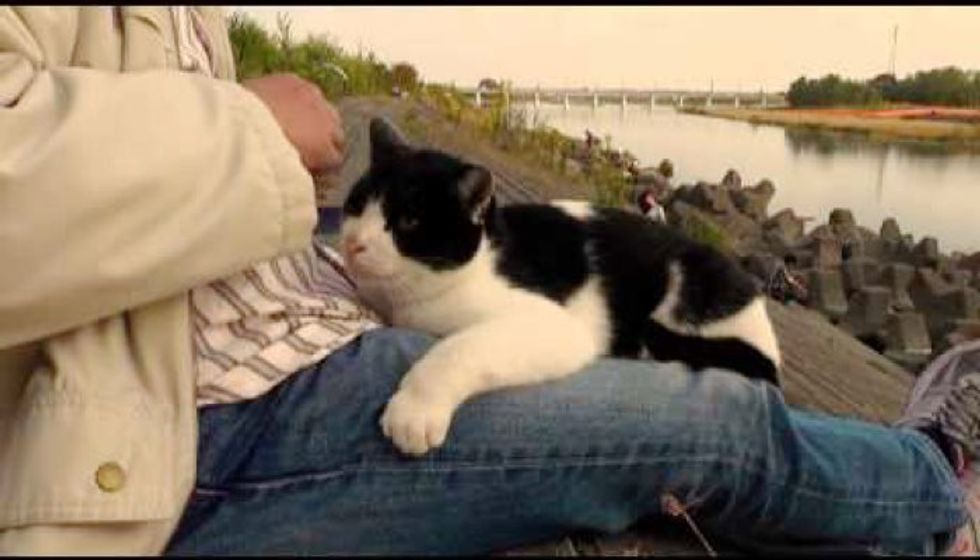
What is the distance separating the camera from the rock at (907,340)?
20.3ft

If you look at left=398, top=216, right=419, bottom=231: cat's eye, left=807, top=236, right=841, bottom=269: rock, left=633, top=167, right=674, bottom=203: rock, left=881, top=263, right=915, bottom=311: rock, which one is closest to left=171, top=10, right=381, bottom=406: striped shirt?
left=398, top=216, right=419, bottom=231: cat's eye

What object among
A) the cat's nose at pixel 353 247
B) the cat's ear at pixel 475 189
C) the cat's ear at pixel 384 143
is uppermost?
the cat's ear at pixel 384 143

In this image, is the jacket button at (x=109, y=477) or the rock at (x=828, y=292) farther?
the rock at (x=828, y=292)

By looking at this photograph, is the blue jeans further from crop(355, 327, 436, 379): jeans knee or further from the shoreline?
the shoreline

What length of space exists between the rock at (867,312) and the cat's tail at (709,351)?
5095 mm

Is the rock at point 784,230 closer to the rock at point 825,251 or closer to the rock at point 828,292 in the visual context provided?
the rock at point 825,251

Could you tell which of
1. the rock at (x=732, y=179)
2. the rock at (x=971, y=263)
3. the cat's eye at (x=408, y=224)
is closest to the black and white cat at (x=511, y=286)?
the cat's eye at (x=408, y=224)

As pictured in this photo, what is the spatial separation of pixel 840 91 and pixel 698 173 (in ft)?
7.28

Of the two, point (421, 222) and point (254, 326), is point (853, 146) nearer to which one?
point (421, 222)

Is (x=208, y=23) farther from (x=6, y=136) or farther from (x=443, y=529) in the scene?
(x=443, y=529)

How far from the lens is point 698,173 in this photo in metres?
14.9

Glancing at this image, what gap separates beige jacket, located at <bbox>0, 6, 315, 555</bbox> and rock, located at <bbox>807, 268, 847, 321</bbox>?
6395 mm

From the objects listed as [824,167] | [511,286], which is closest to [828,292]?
[511,286]

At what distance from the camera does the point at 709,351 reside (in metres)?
1.83
